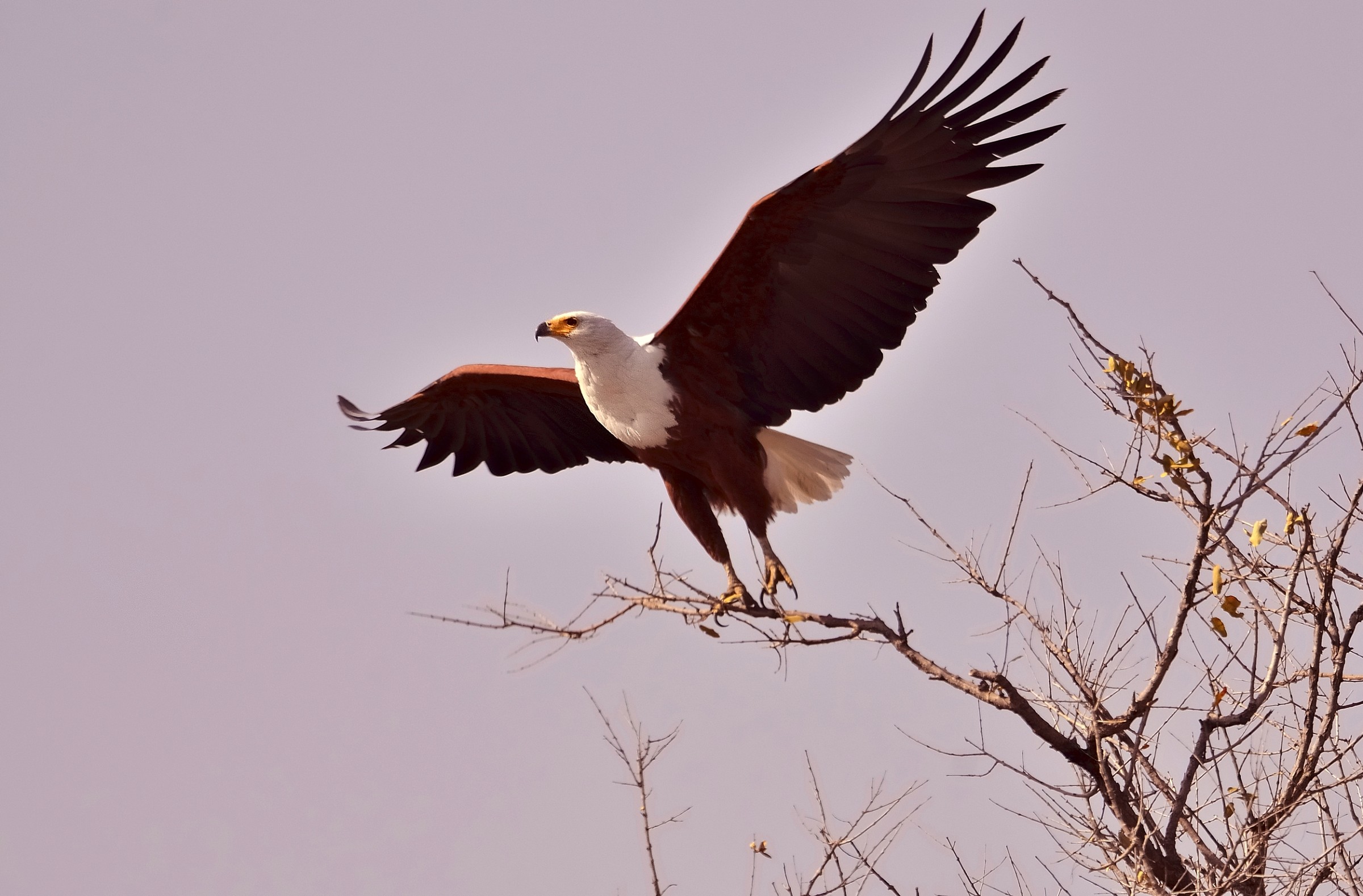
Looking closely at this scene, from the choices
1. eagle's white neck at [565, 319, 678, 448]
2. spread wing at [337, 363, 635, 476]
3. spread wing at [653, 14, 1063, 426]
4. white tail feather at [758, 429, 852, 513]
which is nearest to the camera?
spread wing at [653, 14, 1063, 426]

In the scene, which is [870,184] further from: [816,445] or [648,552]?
[648,552]

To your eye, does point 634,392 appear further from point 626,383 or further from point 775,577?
point 775,577

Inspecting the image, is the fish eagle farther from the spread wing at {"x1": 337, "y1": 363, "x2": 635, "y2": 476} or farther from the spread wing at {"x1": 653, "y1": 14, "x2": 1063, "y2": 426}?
the spread wing at {"x1": 337, "y1": 363, "x2": 635, "y2": 476}

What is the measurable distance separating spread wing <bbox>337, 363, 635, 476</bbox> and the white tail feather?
90 cm

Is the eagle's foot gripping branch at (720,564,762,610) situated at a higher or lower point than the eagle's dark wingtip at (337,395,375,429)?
lower

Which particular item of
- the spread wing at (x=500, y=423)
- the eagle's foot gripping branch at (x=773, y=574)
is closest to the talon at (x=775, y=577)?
the eagle's foot gripping branch at (x=773, y=574)

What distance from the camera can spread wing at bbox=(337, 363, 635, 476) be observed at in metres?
6.84

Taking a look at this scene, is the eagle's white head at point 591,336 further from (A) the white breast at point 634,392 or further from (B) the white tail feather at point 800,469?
(B) the white tail feather at point 800,469

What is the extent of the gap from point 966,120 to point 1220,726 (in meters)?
2.69

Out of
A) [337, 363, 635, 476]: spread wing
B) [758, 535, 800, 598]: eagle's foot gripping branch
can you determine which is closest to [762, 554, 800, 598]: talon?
[758, 535, 800, 598]: eagle's foot gripping branch

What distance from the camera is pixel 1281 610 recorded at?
12.8 ft

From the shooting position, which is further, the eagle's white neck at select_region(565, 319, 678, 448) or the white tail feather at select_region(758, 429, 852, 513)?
the white tail feather at select_region(758, 429, 852, 513)

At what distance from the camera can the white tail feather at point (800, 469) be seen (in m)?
6.46

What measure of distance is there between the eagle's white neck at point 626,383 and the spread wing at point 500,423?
2.22 ft
